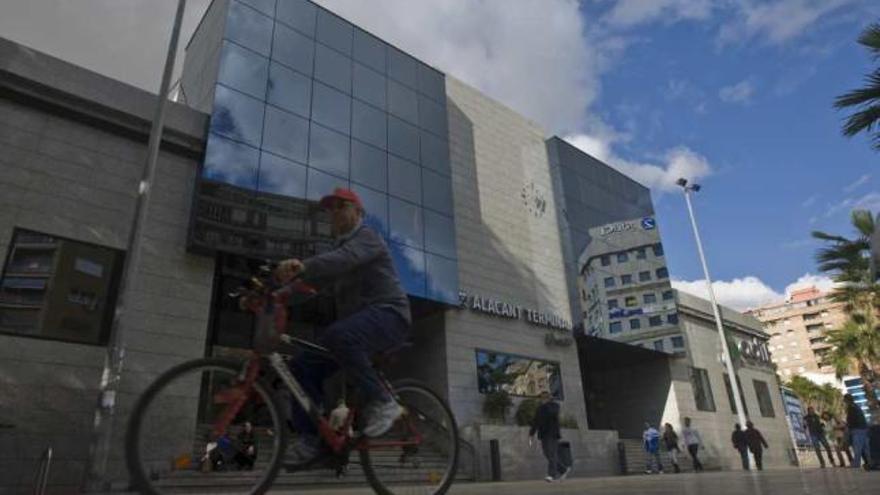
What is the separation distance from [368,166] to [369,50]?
209 inches

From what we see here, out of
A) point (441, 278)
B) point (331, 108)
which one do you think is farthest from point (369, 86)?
point (441, 278)

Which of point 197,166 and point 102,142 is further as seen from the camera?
point 197,166

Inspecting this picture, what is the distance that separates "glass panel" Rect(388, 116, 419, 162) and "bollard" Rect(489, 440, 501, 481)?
10.3 meters

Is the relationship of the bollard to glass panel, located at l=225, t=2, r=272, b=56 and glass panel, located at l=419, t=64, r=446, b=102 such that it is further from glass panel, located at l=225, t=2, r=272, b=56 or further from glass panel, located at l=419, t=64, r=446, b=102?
glass panel, located at l=419, t=64, r=446, b=102

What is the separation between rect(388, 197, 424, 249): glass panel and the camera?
19.2 m

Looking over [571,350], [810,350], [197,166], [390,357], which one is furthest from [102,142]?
[810,350]

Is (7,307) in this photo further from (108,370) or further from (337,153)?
(337,153)

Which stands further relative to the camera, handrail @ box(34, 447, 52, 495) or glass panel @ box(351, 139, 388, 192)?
glass panel @ box(351, 139, 388, 192)

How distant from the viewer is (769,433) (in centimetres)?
3294

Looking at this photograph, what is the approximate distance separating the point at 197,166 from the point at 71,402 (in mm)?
6846

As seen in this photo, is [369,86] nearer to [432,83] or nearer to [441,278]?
[432,83]

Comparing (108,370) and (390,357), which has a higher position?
(108,370)

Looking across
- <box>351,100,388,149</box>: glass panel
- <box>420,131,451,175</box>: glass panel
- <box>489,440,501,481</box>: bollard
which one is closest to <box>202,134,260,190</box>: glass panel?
<box>351,100,388,149</box>: glass panel

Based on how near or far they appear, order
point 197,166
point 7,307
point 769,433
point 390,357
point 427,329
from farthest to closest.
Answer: point 769,433 → point 427,329 → point 197,166 → point 7,307 → point 390,357
